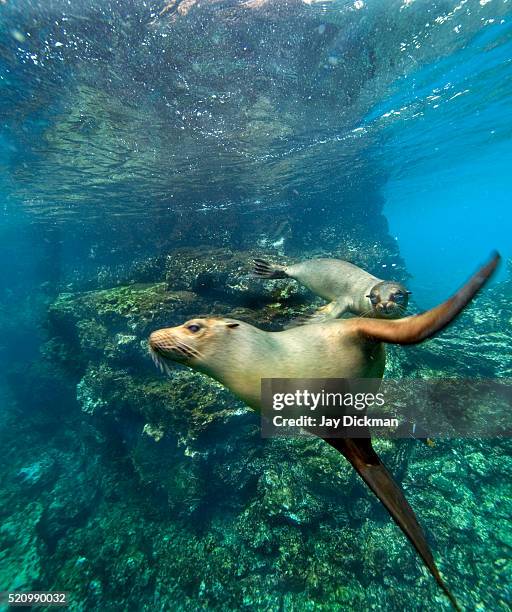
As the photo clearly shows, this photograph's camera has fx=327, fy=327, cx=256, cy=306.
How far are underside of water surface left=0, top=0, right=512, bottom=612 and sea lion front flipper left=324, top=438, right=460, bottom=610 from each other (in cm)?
269

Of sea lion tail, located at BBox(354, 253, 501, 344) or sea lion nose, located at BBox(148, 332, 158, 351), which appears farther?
sea lion nose, located at BBox(148, 332, 158, 351)

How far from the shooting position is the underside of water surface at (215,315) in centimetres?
434

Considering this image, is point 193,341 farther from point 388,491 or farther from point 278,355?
point 388,491

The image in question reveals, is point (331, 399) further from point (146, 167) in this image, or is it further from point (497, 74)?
point (497, 74)

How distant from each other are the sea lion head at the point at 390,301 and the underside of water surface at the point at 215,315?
1.68m

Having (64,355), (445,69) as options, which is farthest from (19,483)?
(445,69)

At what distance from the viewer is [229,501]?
5.18m

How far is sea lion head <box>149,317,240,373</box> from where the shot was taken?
2.08 metres

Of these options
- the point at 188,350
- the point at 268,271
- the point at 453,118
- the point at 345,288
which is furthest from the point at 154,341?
the point at 453,118

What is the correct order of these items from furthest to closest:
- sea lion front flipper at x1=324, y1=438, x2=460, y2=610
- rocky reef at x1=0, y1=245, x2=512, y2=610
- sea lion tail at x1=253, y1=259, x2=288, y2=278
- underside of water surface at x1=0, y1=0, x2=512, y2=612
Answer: sea lion tail at x1=253, y1=259, x2=288, y2=278 → underside of water surface at x1=0, y1=0, x2=512, y2=612 → rocky reef at x1=0, y1=245, x2=512, y2=610 → sea lion front flipper at x1=324, y1=438, x2=460, y2=610

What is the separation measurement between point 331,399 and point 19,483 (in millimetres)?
10119

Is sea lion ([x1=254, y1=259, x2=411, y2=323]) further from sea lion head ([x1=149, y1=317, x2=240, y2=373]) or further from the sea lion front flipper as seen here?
sea lion head ([x1=149, y1=317, x2=240, y2=373])

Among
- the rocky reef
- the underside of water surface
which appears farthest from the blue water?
the rocky reef

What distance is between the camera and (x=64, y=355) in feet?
30.1
